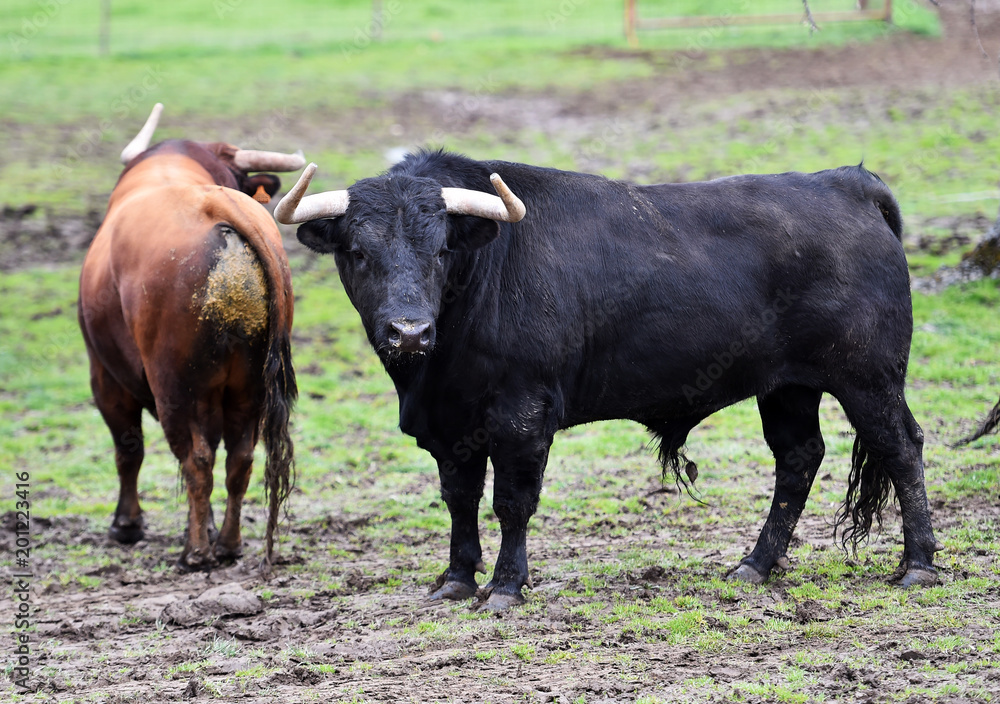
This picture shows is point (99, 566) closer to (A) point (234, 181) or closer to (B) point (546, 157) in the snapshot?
(A) point (234, 181)

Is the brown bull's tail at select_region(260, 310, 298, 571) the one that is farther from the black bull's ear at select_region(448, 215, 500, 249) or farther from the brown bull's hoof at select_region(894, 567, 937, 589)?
the brown bull's hoof at select_region(894, 567, 937, 589)

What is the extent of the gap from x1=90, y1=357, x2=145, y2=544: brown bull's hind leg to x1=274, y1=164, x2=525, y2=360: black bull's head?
2.45 meters

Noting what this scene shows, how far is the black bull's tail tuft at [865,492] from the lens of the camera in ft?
18.3

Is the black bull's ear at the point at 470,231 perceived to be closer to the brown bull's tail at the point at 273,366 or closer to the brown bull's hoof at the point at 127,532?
the brown bull's tail at the point at 273,366

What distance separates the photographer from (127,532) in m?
6.83

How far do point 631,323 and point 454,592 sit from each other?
65.0 inches

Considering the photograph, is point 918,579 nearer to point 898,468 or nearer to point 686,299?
point 898,468

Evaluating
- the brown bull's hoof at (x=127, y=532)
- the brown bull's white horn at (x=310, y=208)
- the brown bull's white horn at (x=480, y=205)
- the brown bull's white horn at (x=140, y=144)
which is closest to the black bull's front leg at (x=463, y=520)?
the brown bull's white horn at (x=480, y=205)

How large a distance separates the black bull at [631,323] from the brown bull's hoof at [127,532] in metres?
2.40

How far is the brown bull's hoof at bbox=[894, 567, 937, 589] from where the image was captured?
5133mm

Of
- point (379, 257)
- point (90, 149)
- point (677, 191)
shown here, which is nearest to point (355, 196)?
point (379, 257)

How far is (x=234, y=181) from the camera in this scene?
750cm

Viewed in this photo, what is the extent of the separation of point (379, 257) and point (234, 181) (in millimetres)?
2993

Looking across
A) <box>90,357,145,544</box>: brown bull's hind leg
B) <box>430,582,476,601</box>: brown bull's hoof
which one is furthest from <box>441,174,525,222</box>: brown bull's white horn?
<box>90,357,145,544</box>: brown bull's hind leg
